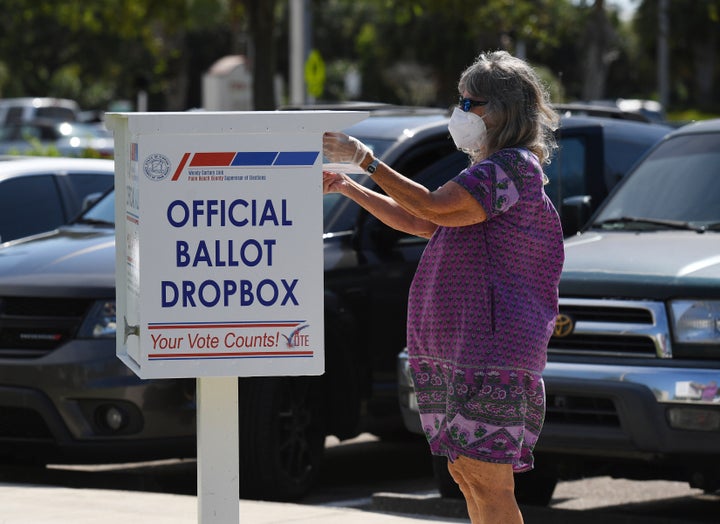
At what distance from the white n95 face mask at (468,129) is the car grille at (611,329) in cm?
193

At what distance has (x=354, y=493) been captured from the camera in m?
7.85

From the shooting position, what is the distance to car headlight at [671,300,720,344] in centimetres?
611

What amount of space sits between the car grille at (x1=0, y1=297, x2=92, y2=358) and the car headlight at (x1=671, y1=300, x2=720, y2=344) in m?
2.82

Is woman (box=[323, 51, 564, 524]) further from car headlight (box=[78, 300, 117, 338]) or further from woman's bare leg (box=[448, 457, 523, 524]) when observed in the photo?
car headlight (box=[78, 300, 117, 338])

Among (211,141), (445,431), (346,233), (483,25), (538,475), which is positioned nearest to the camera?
(211,141)

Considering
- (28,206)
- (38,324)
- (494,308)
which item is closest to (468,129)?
(494,308)

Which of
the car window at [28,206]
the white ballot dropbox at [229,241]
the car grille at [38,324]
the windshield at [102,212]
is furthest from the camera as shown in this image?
the car window at [28,206]

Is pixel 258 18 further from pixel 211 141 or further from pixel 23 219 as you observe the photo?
pixel 211 141

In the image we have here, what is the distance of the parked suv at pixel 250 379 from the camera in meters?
7.09

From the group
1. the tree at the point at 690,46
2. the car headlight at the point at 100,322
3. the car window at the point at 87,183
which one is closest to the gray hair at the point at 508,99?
the car headlight at the point at 100,322

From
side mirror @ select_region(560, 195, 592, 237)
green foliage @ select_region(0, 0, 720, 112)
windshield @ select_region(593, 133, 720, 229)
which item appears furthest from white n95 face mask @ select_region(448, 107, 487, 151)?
green foliage @ select_region(0, 0, 720, 112)

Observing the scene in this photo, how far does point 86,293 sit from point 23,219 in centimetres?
193

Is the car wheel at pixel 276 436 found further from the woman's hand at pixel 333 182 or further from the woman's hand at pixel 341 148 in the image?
the woman's hand at pixel 341 148

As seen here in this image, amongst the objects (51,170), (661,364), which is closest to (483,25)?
(51,170)
